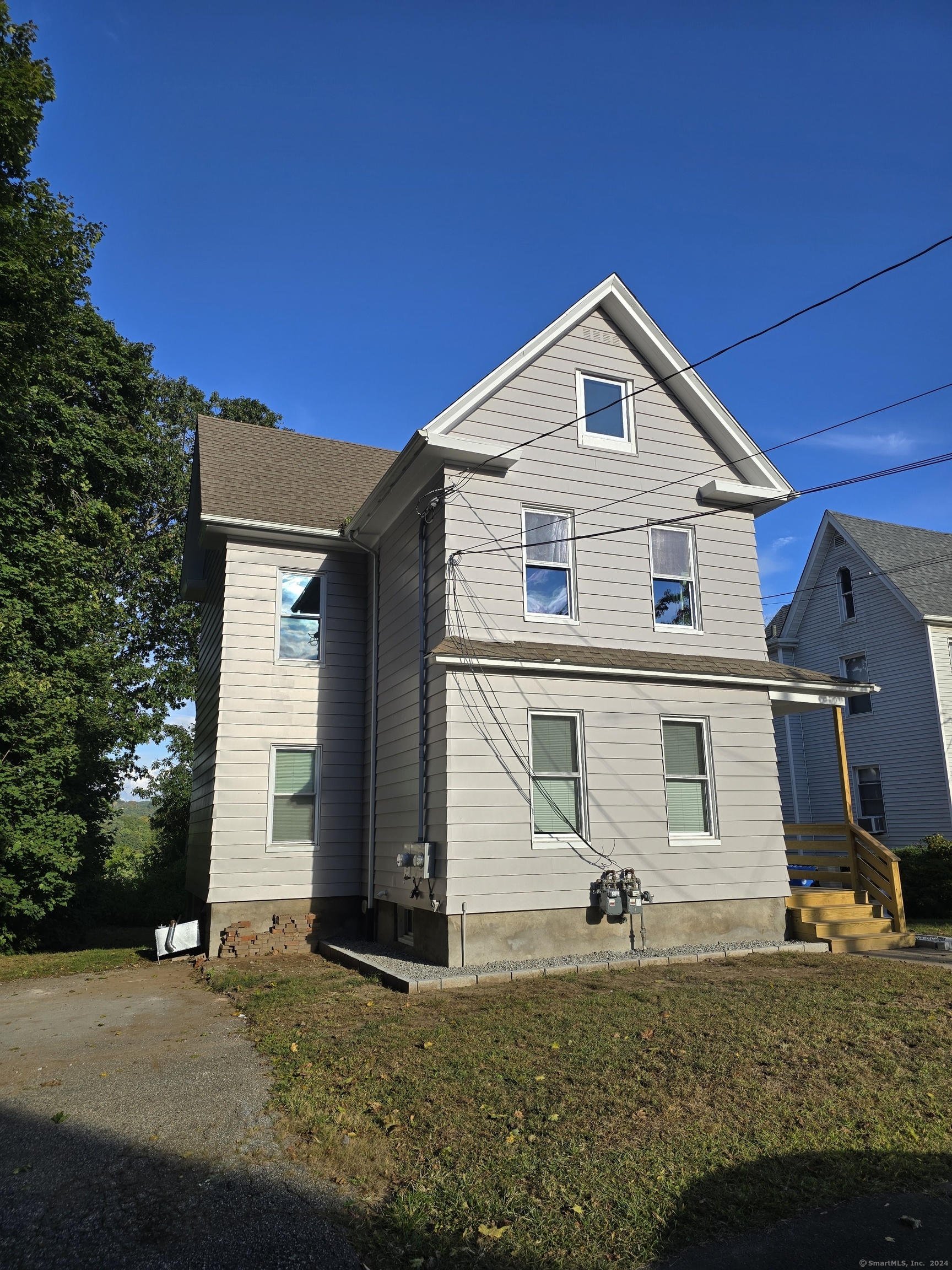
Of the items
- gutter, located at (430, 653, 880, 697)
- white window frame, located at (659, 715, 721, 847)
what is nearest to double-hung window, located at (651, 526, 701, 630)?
gutter, located at (430, 653, 880, 697)

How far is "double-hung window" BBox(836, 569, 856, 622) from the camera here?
85.6ft

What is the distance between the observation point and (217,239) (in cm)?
1488

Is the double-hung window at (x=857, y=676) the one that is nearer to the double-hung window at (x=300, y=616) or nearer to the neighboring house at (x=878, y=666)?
the neighboring house at (x=878, y=666)

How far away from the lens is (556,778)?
11.2 metres

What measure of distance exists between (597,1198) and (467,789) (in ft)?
21.2

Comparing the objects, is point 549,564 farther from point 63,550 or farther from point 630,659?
point 63,550

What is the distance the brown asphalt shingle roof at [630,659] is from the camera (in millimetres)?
10719

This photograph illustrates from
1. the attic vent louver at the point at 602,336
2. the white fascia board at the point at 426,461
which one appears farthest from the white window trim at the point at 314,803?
the attic vent louver at the point at 602,336

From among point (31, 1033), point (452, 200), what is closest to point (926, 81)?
point (452, 200)

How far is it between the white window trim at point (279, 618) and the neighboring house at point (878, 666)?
50.9 feet

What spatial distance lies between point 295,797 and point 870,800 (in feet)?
61.1

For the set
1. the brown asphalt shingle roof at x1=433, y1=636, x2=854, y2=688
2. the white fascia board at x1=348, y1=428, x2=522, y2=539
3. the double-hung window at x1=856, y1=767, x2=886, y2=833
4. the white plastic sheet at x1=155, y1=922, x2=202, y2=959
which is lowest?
the white plastic sheet at x1=155, y1=922, x2=202, y2=959

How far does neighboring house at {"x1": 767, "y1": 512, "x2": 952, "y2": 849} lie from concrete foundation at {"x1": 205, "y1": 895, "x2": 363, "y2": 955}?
620 inches

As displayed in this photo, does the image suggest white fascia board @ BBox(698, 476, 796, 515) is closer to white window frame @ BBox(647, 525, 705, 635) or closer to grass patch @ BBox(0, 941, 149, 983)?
white window frame @ BBox(647, 525, 705, 635)
